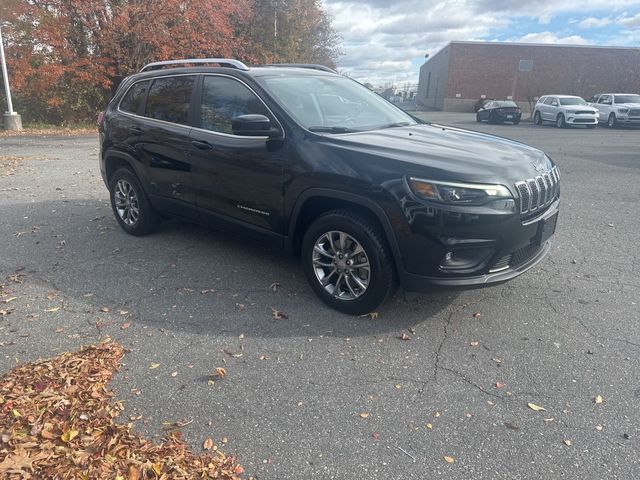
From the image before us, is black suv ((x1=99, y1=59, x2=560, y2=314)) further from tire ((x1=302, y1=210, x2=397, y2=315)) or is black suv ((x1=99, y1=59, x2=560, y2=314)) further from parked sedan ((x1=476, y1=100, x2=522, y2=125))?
parked sedan ((x1=476, y1=100, x2=522, y2=125))

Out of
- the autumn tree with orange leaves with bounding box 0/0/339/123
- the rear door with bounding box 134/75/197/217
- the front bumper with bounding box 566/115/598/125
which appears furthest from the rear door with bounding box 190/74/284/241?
the front bumper with bounding box 566/115/598/125

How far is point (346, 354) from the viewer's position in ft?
11.1

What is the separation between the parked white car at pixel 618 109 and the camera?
24.6 m

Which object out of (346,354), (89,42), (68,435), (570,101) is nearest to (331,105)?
(346,354)

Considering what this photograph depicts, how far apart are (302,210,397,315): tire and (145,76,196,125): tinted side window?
191 cm

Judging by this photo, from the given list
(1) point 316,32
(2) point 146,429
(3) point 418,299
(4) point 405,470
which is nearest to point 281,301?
(3) point 418,299

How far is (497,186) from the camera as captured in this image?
336cm

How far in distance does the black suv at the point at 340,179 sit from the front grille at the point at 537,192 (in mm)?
Result: 12

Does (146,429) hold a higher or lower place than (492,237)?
lower

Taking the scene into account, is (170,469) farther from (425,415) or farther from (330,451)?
(425,415)

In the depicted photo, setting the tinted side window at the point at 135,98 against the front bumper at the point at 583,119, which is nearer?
the tinted side window at the point at 135,98

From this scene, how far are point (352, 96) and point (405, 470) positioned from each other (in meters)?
3.55

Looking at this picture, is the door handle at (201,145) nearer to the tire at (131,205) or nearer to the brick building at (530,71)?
the tire at (131,205)

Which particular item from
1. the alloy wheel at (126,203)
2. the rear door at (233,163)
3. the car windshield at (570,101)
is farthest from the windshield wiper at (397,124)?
the car windshield at (570,101)
